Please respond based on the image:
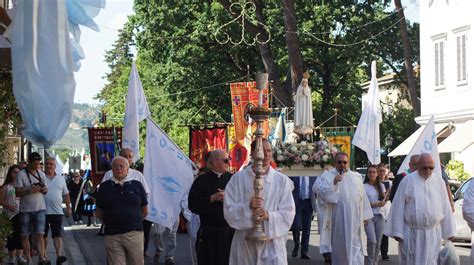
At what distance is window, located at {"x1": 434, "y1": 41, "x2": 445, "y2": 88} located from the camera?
133 ft

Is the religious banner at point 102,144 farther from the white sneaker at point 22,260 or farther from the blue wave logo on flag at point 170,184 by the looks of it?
the blue wave logo on flag at point 170,184

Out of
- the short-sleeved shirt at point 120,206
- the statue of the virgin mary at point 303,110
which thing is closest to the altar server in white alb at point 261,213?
the short-sleeved shirt at point 120,206

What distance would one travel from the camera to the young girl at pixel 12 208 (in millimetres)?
17156

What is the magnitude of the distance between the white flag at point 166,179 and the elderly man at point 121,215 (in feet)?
11.1

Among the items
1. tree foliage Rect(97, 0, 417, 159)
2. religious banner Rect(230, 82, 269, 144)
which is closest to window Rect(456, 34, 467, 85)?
religious banner Rect(230, 82, 269, 144)

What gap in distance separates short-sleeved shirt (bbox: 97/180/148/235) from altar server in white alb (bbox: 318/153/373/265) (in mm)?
3881

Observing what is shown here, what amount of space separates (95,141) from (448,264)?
18.7m

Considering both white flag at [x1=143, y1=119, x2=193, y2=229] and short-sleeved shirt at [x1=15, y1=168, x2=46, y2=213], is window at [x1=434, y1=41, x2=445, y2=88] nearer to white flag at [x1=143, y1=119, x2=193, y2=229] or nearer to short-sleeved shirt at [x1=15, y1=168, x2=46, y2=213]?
white flag at [x1=143, y1=119, x2=193, y2=229]

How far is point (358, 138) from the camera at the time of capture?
82.6 ft

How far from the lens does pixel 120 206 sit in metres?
12.8

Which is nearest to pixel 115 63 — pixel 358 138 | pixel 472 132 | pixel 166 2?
pixel 166 2

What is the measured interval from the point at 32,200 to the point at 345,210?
196 inches

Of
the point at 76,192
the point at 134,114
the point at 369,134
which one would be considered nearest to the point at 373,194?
the point at 134,114

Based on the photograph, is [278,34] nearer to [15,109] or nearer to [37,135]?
[15,109]
